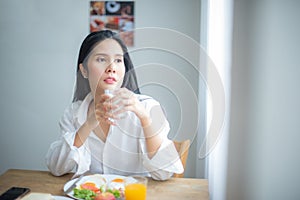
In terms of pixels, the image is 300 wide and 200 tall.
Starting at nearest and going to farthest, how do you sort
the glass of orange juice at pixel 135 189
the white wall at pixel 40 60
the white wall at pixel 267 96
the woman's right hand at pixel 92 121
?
the white wall at pixel 267 96 < the glass of orange juice at pixel 135 189 < the woman's right hand at pixel 92 121 < the white wall at pixel 40 60

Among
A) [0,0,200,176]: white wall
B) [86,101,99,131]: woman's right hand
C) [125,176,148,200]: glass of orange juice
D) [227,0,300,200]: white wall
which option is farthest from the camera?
[0,0,200,176]: white wall


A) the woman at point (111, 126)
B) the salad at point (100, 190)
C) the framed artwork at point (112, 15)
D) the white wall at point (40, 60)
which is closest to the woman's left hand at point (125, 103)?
the woman at point (111, 126)

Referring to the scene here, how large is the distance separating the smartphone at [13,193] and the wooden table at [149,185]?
0.07m

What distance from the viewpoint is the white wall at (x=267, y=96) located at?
0.93 m

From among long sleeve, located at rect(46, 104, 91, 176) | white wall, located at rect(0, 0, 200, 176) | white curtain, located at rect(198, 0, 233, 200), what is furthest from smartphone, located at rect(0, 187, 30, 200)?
white wall, located at rect(0, 0, 200, 176)

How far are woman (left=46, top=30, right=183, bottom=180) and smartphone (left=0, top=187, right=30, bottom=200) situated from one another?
0.20 meters

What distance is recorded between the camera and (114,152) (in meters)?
1.35

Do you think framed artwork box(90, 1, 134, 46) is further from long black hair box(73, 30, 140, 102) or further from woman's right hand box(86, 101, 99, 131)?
woman's right hand box(86, 101, 99, 131)

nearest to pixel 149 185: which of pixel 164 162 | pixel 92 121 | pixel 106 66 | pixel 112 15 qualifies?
pixel 164 162

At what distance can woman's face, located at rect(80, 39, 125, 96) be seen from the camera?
117 centimetres

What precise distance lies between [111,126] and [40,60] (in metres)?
1.18

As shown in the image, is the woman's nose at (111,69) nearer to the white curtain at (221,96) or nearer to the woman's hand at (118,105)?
the woman's hand at (118,105)

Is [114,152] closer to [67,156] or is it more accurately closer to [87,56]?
[67,156]

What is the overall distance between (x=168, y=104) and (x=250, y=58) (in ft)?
1.31
